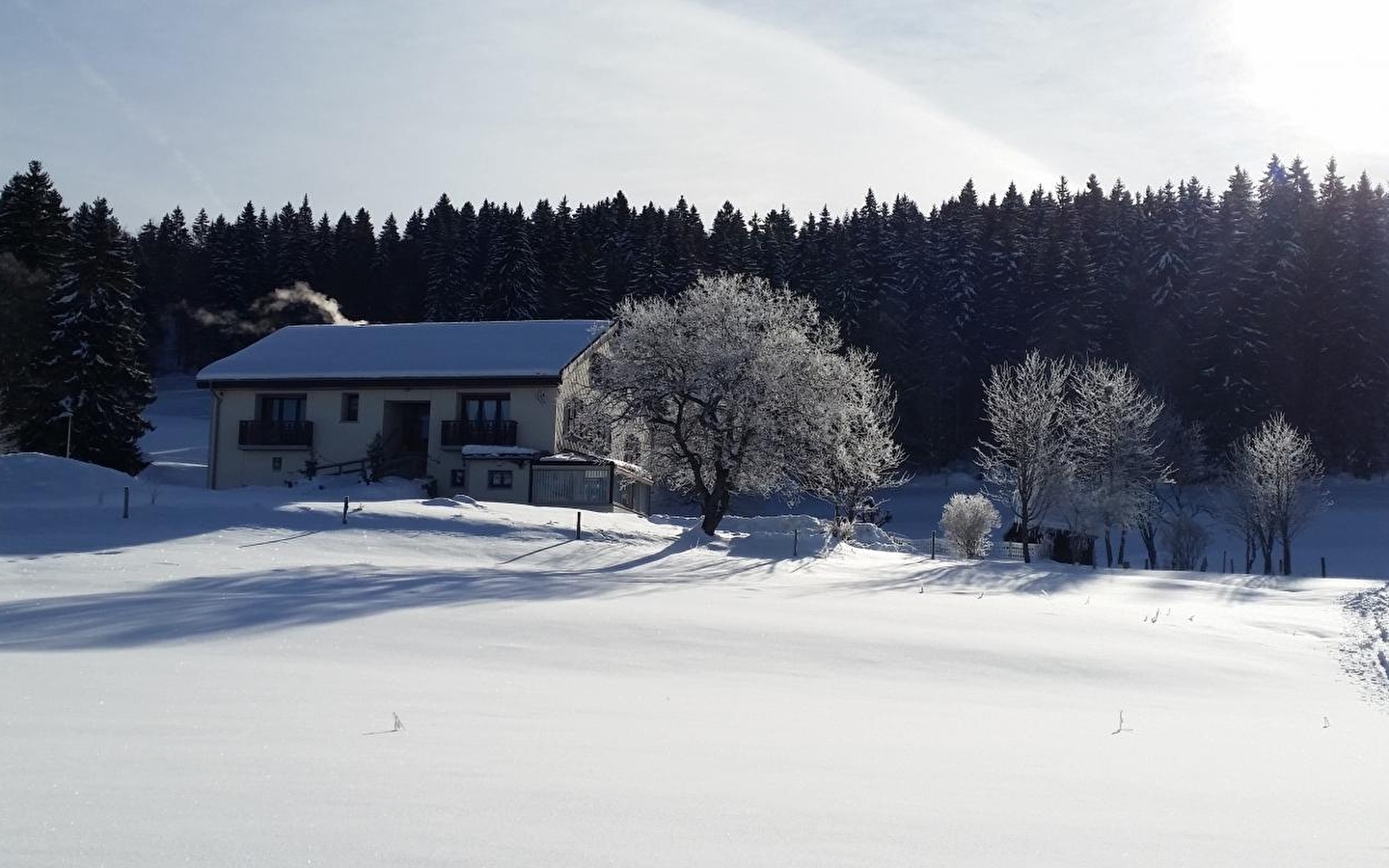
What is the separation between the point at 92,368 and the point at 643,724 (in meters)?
50.7

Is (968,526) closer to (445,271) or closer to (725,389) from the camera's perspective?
(725,389)

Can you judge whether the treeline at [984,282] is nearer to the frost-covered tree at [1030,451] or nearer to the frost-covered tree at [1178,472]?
the frost-covered tree at [1178,472]

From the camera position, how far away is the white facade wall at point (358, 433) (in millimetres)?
43156

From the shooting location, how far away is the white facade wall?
43.2 meters

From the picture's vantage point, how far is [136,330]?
2142 inches

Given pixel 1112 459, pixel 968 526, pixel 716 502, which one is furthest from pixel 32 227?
pixel 1112 459

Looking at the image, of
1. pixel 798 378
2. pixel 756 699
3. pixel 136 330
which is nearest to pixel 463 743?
pixel 756 699

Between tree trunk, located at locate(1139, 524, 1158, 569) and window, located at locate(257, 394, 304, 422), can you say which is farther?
tree trunk, located at locate(1139, 524, 1158, 569)

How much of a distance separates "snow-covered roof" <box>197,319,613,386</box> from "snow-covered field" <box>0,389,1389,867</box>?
71.0 feet

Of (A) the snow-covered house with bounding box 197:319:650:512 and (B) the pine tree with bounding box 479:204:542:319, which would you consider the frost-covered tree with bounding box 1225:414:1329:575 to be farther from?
(B) the pine tree with bounding box 479:204:542:319

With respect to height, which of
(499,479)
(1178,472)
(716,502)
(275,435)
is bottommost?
(716,502)

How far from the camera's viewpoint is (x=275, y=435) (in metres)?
45.4

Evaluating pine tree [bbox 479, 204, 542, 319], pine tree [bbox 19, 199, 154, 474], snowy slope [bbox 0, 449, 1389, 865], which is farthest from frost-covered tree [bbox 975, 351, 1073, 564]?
pine tree [bbox 479, 204, 542, 319]

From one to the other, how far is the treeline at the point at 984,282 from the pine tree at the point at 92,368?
98.4 feet
